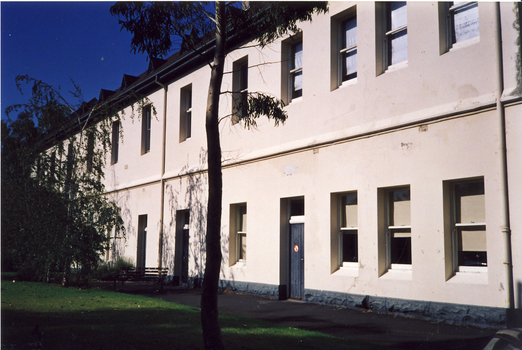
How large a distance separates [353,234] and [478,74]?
4666 millimetres

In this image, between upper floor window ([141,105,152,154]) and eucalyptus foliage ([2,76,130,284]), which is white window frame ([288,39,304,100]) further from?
upper floor window ([141,105,152,154])

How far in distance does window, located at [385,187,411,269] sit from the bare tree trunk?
5350 mm

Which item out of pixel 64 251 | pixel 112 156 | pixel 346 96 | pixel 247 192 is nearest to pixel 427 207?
pixel 346 96

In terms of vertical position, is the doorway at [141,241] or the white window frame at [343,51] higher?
the white window frame at [343,51]

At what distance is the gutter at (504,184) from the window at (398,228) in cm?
235

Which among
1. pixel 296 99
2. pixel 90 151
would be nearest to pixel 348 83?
pixel 296 99

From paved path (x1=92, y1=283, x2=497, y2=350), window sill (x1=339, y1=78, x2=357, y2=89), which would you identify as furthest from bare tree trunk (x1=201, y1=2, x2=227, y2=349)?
window sill (x1=339, y1=78, x2=357, y2=89)

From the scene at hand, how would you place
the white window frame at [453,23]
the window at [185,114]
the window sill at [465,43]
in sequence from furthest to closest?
1. the window at [185,114]
2. the white window frame at [453,23]
3. the window sill at [465,43]

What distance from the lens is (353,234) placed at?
1223 cm

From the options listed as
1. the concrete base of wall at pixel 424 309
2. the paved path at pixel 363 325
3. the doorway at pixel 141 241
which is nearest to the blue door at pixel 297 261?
the paved path at pixel 363 325

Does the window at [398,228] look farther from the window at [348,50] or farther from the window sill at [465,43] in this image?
the window at [348,50]

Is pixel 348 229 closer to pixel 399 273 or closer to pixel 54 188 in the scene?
pixel 399 273

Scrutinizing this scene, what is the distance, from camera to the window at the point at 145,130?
2244 centimetres

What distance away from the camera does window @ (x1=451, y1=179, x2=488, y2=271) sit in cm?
952
